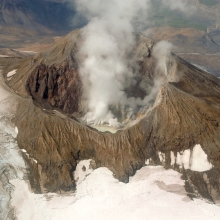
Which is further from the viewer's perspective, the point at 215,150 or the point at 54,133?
the point at 54,133

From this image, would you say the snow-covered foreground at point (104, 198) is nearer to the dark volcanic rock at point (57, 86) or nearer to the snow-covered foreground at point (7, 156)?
the snow-covered foreground at point (7, 156)

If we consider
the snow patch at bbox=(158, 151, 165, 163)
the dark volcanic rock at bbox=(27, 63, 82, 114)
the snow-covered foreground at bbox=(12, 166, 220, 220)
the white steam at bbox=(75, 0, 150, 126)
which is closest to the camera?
the snow-covered foreground at bbox=(12, 166, 220, 220)

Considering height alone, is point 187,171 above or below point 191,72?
below

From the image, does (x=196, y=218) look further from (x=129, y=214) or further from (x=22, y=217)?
(x=22, y=217)

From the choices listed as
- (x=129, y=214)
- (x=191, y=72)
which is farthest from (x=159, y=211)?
(x=191, y=72)

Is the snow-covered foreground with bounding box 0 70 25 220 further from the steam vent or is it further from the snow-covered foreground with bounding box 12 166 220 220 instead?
the steam vent

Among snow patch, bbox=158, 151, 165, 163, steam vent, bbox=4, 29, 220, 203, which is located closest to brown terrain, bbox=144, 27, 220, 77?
steam vent, bbox=4, 29, 220, 203

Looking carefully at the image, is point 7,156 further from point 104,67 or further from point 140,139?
point 104,67

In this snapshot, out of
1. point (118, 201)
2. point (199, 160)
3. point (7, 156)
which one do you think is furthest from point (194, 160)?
point (7, 156)

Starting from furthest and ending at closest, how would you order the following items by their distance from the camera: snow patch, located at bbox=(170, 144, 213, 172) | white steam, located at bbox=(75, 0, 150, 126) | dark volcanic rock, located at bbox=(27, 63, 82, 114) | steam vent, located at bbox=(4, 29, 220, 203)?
white steam, located at bbox=(75, 0, 150, 126) < dark volcanic rock, located at bbox=(27, 63, 82, 114) < snow patch, located at bbox=(170, 144, 213, 172) < steam vent, located at bbox=(4, 29, 220, 203)
